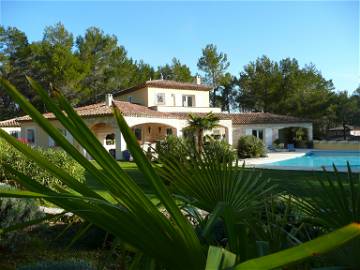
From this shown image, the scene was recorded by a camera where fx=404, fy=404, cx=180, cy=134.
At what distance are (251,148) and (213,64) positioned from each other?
29265 mm

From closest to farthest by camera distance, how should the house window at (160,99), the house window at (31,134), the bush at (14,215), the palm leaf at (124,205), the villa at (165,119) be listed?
the palm leaf at (124,205) < the bush at (14,215) < the villa at (165,119) < the house window at (31,134) < the house window at (160,99)

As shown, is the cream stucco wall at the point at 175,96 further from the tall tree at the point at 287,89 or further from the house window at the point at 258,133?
the tall tree at the point at 287,89

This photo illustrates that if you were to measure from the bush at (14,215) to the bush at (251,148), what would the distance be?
2225 centimetres

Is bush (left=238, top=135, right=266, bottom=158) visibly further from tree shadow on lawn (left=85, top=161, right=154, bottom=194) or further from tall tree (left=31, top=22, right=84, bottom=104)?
tall tree (left=31, top=22, right=84, bottom=104)

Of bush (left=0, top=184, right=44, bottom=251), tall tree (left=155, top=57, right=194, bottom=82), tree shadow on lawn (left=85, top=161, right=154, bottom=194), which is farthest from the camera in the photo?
tall tree (left=155, top=57, right=194, bottom=82)

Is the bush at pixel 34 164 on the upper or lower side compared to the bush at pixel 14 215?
upper

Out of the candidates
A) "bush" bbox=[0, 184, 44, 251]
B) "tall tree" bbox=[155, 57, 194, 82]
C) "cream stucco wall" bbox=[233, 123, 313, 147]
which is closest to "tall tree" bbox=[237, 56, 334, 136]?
"tall tree" bbox=[155, 57, 194, 82]

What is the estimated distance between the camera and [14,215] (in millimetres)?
6988

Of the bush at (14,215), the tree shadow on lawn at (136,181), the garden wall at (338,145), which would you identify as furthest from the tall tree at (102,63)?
the bush at (14,215)

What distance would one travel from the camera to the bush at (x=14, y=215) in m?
6.51

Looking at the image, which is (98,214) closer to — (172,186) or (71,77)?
(172,186)

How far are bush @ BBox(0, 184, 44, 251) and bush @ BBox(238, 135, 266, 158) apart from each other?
876 inches

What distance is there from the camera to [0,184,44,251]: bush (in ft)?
21.4

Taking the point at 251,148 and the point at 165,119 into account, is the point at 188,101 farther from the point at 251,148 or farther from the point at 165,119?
the point at 251,148
